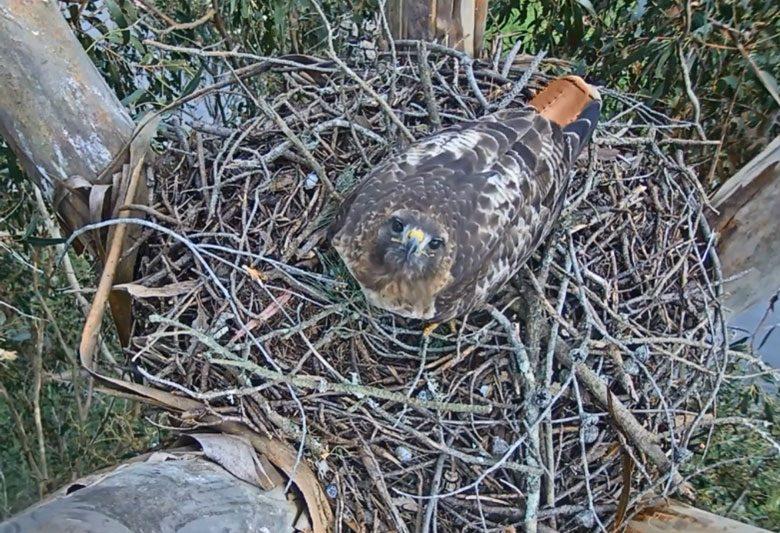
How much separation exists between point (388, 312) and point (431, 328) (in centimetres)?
10

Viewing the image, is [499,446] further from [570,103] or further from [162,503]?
[570,103]

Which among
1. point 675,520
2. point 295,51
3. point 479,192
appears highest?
point 295,51

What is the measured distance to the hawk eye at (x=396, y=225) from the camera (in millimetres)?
1544

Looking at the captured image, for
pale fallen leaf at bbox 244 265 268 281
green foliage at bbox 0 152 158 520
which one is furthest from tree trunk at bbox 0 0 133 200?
green foliage at bbox 0 152 158 520

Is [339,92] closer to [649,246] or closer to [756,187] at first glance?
[649,246]

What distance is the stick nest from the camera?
1.52 meters

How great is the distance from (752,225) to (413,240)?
0.92 metres

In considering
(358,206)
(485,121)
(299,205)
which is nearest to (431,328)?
(358,206)

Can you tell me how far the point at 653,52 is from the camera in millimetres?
2301

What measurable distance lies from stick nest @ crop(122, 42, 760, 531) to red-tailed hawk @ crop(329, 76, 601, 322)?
0.07 meters

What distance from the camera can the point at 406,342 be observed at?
5.41ft

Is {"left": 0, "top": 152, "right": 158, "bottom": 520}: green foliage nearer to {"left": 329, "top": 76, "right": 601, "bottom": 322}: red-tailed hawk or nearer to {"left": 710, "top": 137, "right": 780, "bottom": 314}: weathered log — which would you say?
{"left": 329, "top": 76, "right": 601, "bottom": 322}: red-tailed hawk

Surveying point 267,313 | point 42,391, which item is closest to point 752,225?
point 267,313

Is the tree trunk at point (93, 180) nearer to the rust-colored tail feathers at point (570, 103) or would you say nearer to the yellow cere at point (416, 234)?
the yellow cere at point (416, 234)
